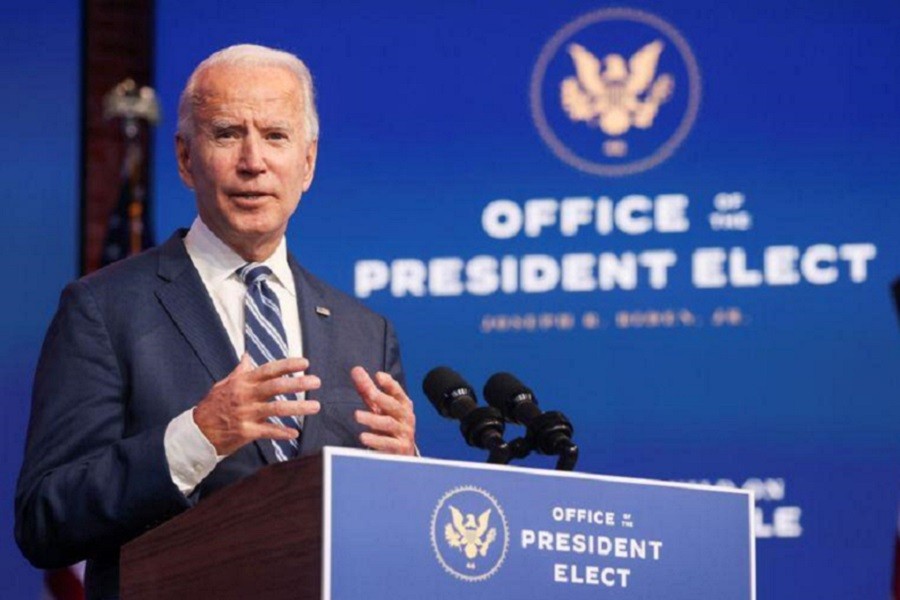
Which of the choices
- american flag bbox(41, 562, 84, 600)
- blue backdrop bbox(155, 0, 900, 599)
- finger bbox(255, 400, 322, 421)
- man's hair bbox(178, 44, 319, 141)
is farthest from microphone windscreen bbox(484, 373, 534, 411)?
american flag bbox(41, 562, 84, 600)

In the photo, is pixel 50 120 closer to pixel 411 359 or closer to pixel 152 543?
pixel 411 359

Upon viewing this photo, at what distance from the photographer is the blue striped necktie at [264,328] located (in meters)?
2.58

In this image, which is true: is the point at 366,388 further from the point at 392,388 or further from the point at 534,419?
the point at 534,419

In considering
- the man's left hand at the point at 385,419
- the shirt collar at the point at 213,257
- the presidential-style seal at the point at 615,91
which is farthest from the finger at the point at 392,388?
the presidential-style seal at the point at 615,91

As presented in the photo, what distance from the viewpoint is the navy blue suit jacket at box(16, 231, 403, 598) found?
7.75ft

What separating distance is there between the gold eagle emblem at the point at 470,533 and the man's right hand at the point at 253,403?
30 centimetres

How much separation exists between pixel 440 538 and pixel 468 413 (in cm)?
46

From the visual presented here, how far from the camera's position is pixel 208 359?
2582mm

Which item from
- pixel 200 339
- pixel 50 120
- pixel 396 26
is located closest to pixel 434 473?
pixel 200 339

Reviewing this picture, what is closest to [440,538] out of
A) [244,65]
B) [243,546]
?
[243,546]

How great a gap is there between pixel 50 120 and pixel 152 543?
11.5ft

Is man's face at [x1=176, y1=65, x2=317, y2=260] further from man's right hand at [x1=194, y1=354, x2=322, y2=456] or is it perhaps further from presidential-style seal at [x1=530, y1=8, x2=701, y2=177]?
presidential-style seal at [x1=530, y1=8, x2=701, y2=177]

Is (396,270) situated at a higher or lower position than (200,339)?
higher

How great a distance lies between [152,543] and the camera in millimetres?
2170
